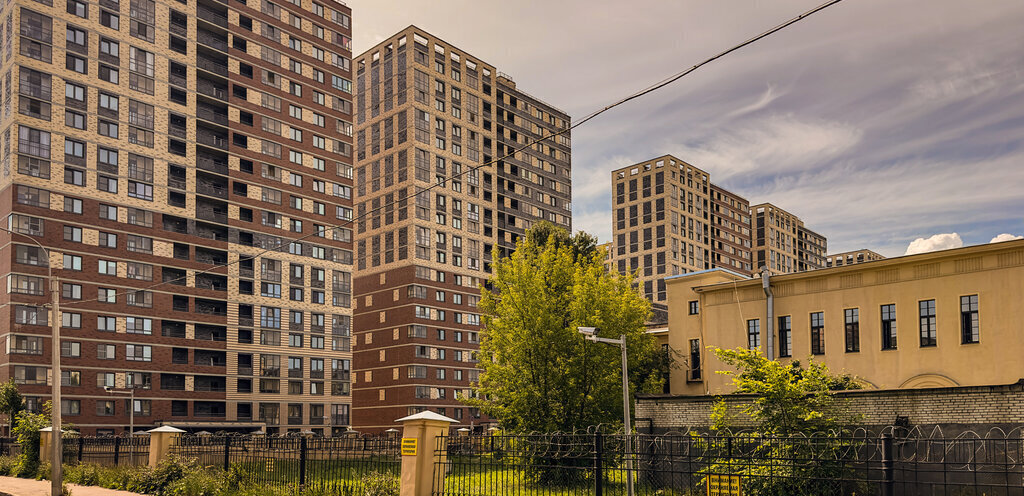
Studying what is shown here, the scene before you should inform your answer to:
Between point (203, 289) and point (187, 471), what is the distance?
2381 inches

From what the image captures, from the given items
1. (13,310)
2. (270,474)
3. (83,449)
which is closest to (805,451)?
(270,474)

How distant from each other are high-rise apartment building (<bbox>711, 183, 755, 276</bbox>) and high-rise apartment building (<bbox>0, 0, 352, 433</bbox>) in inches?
2794

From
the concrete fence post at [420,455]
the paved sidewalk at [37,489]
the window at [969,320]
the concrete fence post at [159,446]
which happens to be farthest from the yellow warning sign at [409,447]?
the window at [969,320]

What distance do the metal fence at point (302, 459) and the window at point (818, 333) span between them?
23.3 meters

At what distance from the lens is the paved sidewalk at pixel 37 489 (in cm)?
2743

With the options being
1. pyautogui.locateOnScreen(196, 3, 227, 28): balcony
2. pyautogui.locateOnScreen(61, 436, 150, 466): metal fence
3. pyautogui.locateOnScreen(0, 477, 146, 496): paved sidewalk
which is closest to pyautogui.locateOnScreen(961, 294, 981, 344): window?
pyautogui.locateOnScreen(0, 477, 146, 496): paved sidewalk

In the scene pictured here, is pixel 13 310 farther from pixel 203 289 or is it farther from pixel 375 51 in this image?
pixel 375 51

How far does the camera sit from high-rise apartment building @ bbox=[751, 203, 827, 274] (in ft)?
499

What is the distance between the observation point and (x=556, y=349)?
40.5 m

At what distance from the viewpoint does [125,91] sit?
7938 centimetres

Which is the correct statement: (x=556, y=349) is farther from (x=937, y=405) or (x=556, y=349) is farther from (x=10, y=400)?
(x=10, y=400)

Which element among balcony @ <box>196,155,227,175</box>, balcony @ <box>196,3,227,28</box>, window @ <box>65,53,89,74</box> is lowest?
balcony @ <box>196,155,227,175</box>

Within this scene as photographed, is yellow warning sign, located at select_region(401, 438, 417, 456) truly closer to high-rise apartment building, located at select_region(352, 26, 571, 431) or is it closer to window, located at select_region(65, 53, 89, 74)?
window, located at select_region(65, 53, 89, 74)

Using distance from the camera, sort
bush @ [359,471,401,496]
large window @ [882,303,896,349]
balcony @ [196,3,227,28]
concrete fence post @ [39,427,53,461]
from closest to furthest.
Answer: bush @ [359,471,401,496]
large window @ [882,303,896,349]
concrete fence post @ [39,427,53,461]
balcony @ [196,3,227,28]
